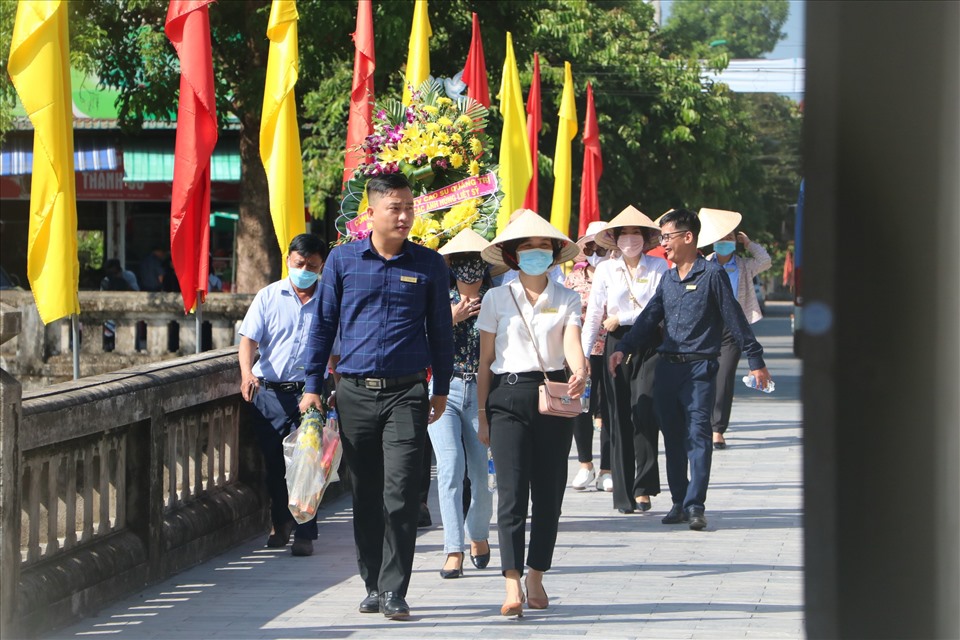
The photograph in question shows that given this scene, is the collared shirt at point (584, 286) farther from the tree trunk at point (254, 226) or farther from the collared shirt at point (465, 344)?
the tree trunk at point (254, 226)

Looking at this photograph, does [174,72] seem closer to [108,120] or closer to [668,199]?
[108,120]

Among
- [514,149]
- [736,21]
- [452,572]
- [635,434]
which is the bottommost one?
[452,572]

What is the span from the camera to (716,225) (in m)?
12.0

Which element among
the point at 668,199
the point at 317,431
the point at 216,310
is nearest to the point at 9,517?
the point at 317,431

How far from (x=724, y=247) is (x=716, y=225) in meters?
0.73

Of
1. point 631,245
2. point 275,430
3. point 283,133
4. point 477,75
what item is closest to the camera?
point 275,430

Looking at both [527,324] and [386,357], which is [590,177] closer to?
[527,324]

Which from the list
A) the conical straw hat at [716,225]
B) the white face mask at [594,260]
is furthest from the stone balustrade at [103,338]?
the conical straw hat at [716,225]

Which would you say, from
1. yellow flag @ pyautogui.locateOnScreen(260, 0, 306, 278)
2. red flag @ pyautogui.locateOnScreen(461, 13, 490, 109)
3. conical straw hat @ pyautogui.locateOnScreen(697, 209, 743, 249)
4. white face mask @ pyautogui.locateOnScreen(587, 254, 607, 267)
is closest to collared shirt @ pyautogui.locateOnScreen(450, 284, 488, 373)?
yellow flag @ pyautogui.locateOnScreen(260, 0, 306, 278)

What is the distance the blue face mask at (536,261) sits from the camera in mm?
6965

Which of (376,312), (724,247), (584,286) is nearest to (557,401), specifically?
(376,312)

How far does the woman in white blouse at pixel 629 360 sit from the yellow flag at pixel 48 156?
3.50m

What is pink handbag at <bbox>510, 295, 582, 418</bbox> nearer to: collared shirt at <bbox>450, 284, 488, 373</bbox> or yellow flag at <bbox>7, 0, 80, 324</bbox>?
collared shirt at <bbox>450, 284, 488, 373</bbox>

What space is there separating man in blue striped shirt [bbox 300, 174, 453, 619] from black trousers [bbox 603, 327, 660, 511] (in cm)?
336
